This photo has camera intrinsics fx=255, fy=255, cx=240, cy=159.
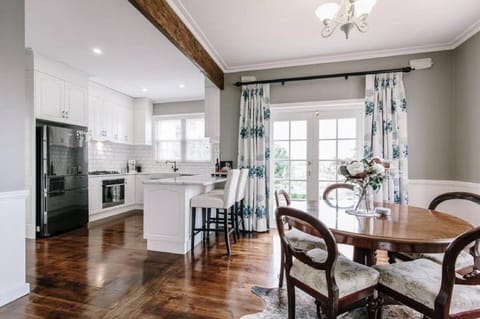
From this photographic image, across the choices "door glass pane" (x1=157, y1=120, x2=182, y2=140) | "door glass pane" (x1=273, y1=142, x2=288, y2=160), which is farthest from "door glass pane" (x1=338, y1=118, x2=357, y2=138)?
"door glass pane" (x1=157, y1=120, x2=182, y2=140)

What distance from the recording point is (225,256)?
3092 mm

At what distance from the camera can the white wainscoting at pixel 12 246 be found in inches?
78.6

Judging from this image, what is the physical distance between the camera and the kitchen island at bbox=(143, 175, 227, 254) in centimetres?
316

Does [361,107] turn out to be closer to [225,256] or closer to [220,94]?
[220,94]

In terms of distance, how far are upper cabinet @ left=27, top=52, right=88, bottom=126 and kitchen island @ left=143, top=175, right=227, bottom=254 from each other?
7.12 ft

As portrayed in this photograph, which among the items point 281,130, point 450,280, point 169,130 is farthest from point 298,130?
point 169,130

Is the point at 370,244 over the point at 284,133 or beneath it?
beneath

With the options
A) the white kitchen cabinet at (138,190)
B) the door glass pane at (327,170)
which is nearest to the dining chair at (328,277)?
the door glass pane at (327,170)

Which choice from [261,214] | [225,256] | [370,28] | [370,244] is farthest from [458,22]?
[225,256]

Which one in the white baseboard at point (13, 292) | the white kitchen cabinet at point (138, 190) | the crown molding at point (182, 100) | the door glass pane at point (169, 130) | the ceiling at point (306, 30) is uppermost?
the ceiling at point (306, 30)

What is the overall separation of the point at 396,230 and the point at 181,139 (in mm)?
5493

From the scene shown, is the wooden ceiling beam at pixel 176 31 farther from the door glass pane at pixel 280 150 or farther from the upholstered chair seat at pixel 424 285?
the upholstered chair seat at pixel 424 285

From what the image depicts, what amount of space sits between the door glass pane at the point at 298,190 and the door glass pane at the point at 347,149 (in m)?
0.75

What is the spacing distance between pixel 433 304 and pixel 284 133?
3.25 metres
